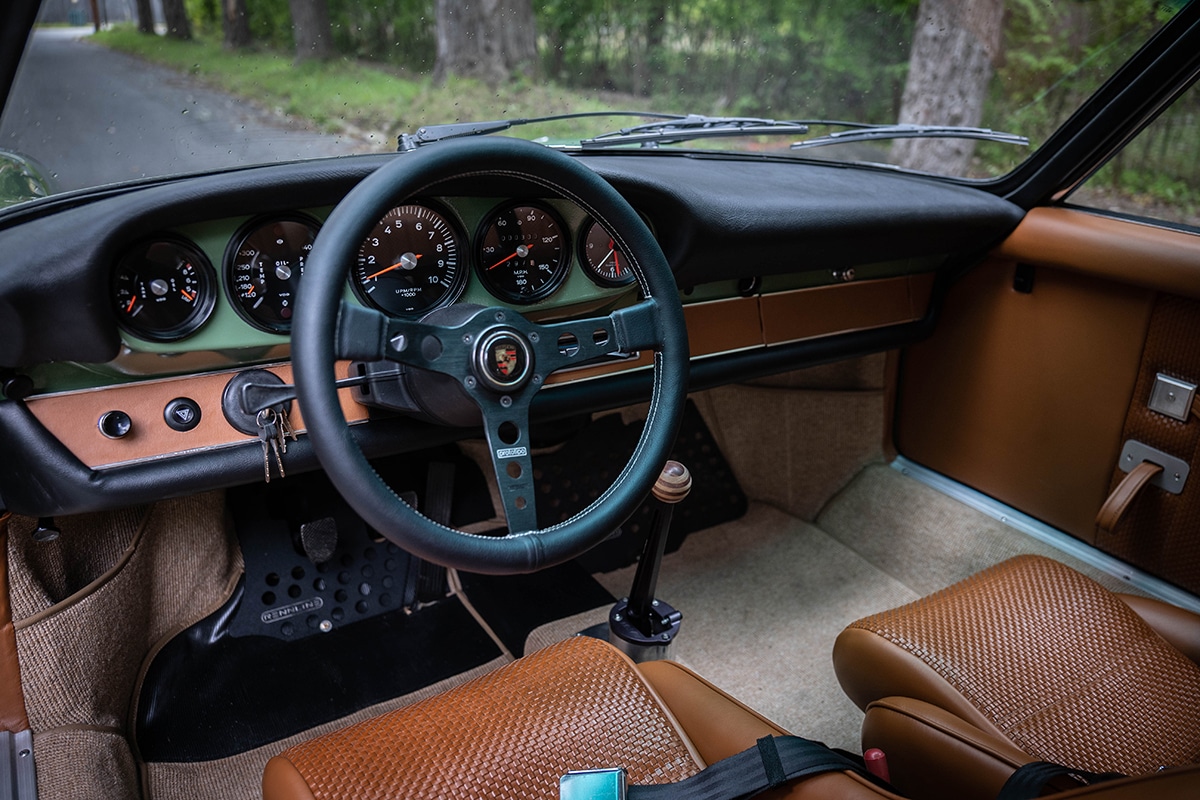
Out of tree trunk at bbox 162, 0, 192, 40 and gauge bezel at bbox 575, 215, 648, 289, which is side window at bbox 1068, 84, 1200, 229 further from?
tree trunk at bbox 162, 0, 192, 40

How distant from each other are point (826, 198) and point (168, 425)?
139 cm

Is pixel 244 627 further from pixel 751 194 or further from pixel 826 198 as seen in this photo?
pixel 826 198

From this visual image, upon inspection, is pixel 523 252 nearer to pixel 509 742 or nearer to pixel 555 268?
A: pixel 555 268

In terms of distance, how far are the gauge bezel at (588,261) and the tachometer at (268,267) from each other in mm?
480

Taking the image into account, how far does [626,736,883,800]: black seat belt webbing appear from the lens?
1.13m

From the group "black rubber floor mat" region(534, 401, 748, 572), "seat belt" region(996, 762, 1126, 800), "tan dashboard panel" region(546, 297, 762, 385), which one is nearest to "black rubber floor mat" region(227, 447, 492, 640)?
"black rubber floor mat" region(534, 401, 748, 572)

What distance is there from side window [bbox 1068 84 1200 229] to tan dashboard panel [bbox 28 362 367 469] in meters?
1.76

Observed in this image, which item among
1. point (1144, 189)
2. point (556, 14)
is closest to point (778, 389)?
point (1144, 189)

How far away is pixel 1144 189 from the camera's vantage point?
2059mm

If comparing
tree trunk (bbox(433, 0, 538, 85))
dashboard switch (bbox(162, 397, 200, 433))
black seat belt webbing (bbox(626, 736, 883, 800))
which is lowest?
black seat belt webbing (bbox(626, 736, 883, 800))

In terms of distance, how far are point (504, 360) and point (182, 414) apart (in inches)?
26.5

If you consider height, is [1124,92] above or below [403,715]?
above

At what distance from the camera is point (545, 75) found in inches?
76.9

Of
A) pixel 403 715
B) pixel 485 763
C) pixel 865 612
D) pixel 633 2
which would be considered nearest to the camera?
pixel 485 763
